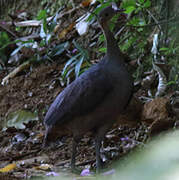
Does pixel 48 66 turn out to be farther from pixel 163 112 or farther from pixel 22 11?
pixel 163 112

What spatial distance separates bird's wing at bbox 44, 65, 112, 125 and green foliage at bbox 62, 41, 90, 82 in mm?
1712

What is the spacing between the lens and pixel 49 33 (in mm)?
6309

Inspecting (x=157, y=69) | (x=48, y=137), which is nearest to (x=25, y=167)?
(x=48, y=137)

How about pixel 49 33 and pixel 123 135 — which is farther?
pixel 49 33

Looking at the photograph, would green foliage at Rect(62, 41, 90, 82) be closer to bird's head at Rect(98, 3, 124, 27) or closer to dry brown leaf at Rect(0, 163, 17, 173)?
bird's head at Rect(98, 3, 124, 27)

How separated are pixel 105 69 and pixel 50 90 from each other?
2.64 meters

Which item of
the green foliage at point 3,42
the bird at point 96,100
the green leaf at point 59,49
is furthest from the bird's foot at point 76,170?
the green foliage at point 3,42

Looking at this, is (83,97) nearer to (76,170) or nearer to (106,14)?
Result: (76,170)

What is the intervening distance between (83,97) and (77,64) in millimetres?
2026

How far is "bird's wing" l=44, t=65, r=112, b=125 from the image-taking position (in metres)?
3.16

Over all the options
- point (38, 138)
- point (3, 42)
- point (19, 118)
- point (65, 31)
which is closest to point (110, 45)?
point (38, 138)

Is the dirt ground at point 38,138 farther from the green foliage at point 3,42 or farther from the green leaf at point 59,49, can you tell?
the green foliage at point 3,42

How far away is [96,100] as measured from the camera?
3170mm

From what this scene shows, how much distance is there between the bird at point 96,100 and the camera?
3.16 meters
